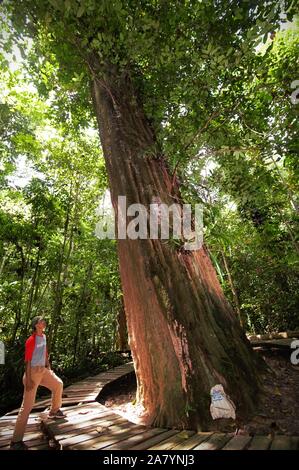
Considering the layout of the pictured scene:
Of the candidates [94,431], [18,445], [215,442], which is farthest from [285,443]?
[18,445]

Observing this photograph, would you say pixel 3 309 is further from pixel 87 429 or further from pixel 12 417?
pixel 87 429

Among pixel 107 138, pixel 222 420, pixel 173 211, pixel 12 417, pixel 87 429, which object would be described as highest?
pixel 107 138

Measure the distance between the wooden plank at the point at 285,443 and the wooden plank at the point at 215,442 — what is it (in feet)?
1.10

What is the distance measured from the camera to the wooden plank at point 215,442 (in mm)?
2021

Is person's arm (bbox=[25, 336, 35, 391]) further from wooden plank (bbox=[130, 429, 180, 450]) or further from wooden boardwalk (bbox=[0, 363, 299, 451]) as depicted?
wooden plank (bbox=[130, 429, 180, 450])

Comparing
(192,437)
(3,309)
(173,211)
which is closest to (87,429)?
(192,437)

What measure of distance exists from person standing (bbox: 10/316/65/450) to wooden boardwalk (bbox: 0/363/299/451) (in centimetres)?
11

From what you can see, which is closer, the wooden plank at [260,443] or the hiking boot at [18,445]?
the wooden plank at [260,443]

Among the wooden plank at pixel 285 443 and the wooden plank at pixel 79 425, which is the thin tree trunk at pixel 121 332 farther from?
the wooden plank at pixel 285 443

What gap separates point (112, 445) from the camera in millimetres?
2223

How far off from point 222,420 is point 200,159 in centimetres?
238

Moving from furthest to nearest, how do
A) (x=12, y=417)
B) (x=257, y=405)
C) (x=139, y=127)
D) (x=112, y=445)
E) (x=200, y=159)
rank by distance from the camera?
(x=139, y=127) < (x=12, y=417) < (x=200, y=159) < (x=257, y=405) < (x=112, y=445)

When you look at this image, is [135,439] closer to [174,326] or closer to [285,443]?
[174,326]

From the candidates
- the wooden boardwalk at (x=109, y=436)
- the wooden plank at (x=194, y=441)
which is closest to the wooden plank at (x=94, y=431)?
the wooden boardwalk at (x=109, y=436)
